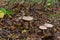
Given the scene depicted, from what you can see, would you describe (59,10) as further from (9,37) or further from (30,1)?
(9,37)

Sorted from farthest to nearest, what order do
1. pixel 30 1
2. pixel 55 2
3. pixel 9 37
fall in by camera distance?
1. pixel 55 2
2. pixel 30 1
3. pixel 9 37

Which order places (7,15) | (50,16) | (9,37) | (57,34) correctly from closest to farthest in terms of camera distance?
(9,37), (57,34), (7,15), (50,16)

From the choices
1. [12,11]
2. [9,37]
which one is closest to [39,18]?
[12,11]

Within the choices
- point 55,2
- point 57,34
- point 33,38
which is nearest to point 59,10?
point 55,2

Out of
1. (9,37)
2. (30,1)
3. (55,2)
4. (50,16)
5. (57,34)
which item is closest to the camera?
(9,37)

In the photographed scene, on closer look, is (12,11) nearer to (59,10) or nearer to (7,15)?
(7,15)

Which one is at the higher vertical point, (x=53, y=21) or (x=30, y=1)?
(x=30, y=1)

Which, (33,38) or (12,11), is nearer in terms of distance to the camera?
(33,38)

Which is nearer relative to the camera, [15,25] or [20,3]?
[15,25]

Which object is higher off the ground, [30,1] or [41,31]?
[30,1]
